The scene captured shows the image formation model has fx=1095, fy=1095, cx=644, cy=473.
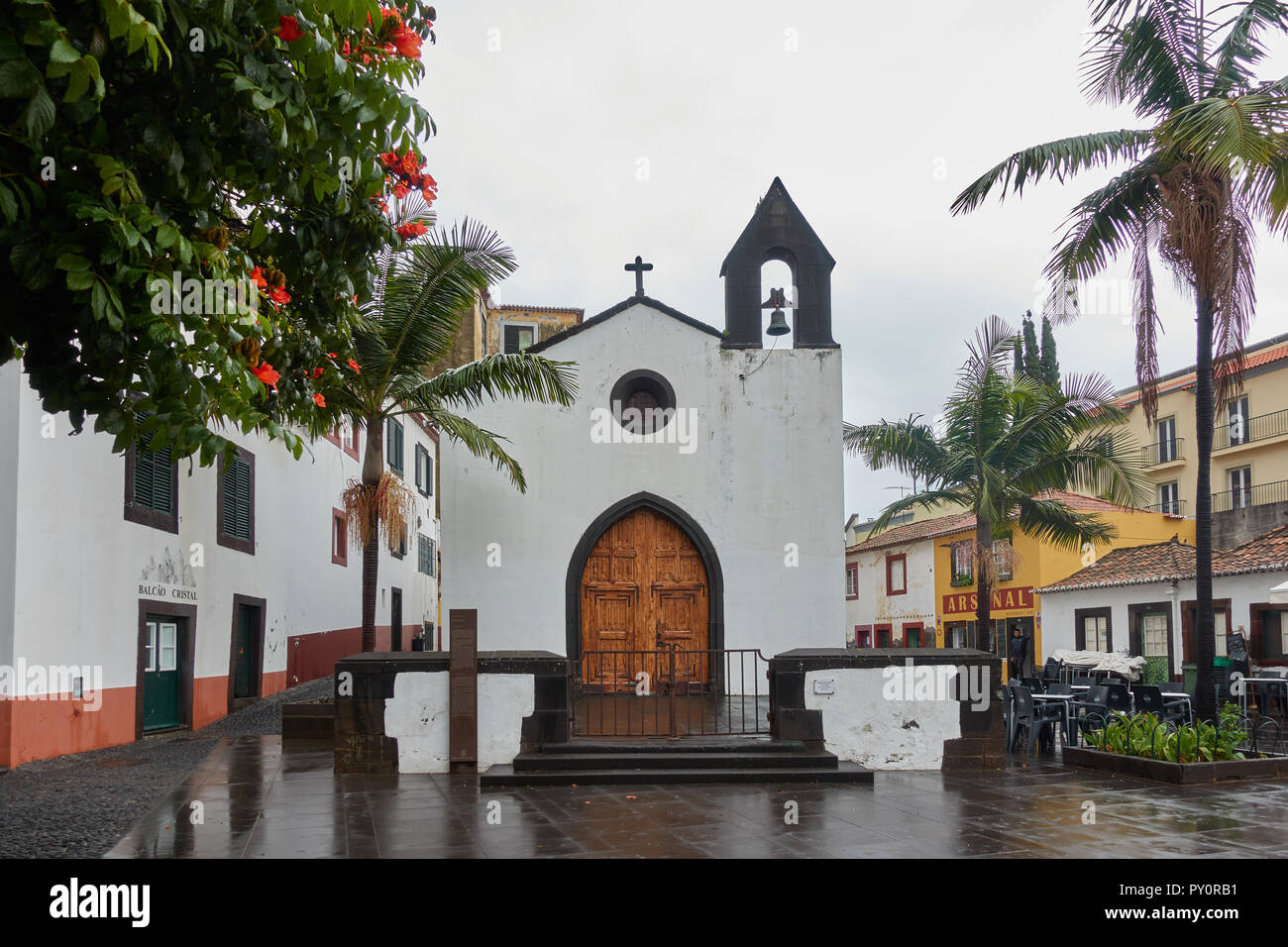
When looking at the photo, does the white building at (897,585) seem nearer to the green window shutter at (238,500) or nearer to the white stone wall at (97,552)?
the white stone wall at (97,552)

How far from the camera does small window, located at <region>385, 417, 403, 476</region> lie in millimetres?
26875

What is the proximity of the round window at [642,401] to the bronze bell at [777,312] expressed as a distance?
1.70 metres

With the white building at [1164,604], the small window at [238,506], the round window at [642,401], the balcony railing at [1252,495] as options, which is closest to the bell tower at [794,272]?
the round window at [642,401]

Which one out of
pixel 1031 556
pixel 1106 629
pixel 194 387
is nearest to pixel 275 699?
pixel 194 387

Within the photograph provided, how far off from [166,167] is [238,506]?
13297 mm

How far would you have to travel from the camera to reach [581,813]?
27.0ft

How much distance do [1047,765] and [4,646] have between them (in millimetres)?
10431

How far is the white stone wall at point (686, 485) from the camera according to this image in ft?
50.3

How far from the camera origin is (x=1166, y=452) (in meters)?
39.7

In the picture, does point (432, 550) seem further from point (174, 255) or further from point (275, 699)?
point (174, 255)

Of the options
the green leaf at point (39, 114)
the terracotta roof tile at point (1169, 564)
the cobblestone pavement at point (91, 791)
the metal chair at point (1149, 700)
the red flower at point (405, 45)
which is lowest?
the cobblestone pavement at point (91, 791)

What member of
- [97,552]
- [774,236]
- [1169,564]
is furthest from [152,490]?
[1169,564]

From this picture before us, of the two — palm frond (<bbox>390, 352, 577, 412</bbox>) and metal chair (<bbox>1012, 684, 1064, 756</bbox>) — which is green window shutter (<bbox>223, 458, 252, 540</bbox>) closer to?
palm frond (<bbox>390, 352, 577, 412</bbox>)

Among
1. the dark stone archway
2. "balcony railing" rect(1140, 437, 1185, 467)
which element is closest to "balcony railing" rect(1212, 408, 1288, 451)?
"balcony railing" rect(1140, 437, 1185, 467)
